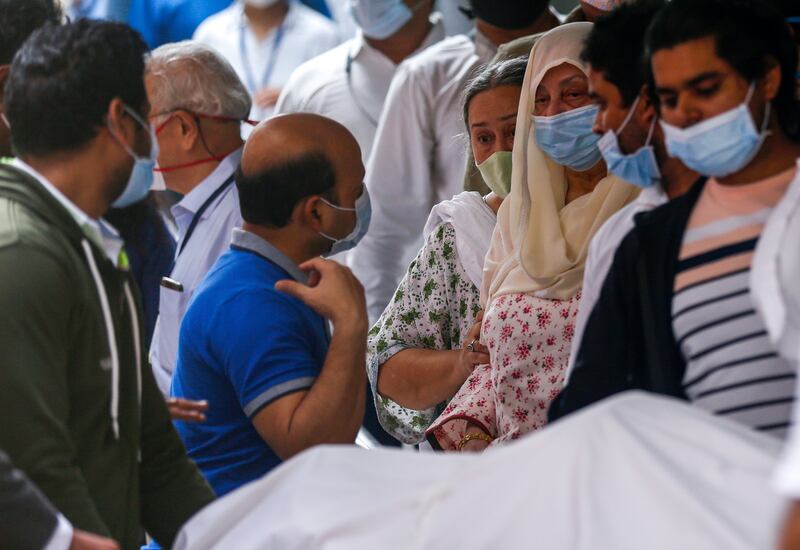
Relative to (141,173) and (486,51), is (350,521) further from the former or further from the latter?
(486,51)

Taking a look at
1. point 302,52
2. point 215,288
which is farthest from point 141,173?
point 302,52

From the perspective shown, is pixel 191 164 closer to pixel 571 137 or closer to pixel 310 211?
pixel 310 211

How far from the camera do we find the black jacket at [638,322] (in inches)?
114

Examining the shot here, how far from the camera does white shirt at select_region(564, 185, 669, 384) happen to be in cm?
314

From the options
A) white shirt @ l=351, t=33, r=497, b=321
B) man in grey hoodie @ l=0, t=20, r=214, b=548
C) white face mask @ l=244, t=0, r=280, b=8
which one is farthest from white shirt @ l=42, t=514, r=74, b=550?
white face mask @ l=244, t=0, r=280, b=8

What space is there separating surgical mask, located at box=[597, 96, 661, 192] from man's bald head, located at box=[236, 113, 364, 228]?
0.64 meters

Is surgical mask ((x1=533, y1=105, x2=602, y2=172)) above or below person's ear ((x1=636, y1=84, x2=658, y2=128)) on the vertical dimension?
below

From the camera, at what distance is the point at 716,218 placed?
287cm

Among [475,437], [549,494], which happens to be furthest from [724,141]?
[475,437]

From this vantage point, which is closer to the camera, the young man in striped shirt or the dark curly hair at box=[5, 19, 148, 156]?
the young man in striped shirt

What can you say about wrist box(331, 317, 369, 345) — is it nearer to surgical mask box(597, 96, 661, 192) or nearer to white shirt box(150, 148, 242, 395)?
surgical mask box(597, 96, 661, 192)

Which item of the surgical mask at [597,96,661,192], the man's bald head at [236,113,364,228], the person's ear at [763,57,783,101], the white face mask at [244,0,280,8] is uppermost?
the person's ear at [763,57,783,101]

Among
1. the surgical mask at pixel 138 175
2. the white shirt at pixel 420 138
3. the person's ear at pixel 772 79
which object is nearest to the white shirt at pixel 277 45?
the white shirt at pixel 420 138

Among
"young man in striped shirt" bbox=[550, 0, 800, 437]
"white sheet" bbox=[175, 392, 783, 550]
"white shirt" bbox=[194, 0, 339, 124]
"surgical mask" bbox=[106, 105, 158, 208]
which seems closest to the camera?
"white sheet" bbox=[175, 392, 783, 550]
